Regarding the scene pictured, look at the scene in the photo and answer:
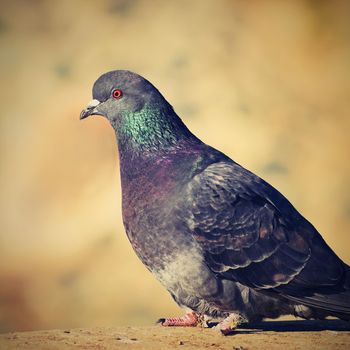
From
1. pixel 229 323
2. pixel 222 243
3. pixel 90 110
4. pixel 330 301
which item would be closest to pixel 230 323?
pixel 229 323

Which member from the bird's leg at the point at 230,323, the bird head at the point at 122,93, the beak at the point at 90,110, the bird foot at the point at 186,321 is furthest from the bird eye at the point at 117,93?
the bird's leg at the point at 230,323

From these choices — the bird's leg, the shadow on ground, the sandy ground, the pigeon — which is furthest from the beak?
the shadow on ground

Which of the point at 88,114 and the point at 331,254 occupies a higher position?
the point at 88,114

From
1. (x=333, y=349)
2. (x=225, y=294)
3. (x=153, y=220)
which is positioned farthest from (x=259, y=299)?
(x=153, y=220)

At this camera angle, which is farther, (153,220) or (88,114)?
(88,114)

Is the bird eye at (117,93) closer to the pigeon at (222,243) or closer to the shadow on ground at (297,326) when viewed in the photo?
the pigeon at (222,243)

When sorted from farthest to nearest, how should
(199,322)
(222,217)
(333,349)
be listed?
(199,322) < (222,217) < (333,349)

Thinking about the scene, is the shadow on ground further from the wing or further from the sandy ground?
the wing

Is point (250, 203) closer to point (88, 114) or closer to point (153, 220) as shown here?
point (153, 220)
